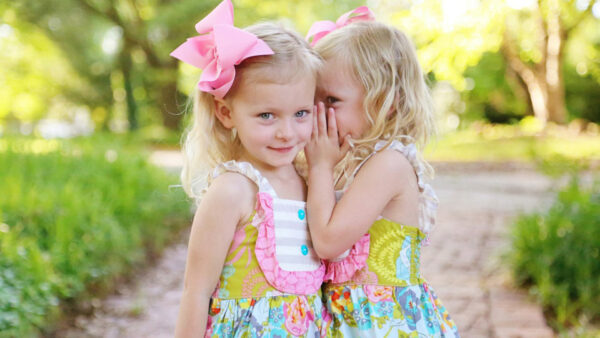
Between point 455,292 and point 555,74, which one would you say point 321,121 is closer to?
point 455,292

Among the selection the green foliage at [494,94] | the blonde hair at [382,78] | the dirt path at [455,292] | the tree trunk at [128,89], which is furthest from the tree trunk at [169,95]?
the blonde hair at [382,78]

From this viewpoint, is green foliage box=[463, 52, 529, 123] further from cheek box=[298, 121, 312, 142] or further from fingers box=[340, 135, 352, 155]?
cheek box=[298, 121, 312, 142]

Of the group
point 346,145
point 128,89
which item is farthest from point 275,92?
point 128,89

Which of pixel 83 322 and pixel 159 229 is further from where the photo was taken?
pixel 159 229

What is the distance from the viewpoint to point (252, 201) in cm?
152

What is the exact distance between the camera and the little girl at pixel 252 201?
146cm

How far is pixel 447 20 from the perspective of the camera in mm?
5500

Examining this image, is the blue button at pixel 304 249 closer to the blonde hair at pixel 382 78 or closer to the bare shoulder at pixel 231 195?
the bare shoulder at pixel 231 195

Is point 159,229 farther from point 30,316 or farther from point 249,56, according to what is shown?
point 249,56

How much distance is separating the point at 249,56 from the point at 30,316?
209 centimetres

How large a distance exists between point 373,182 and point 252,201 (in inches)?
12.7

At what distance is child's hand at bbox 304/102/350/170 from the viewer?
1.62 metres

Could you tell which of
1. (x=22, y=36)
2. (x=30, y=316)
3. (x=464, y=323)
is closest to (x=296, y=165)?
(x=30, y=316)

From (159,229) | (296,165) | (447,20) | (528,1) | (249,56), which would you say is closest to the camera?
(249,56)
